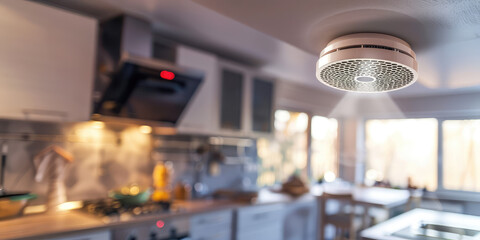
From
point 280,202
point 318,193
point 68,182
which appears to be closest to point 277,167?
point 318,193

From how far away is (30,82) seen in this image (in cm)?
196

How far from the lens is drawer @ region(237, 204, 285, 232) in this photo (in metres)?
2.88

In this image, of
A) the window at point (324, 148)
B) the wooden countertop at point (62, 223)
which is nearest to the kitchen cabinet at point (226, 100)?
the wooden countertop at point (62, 223)

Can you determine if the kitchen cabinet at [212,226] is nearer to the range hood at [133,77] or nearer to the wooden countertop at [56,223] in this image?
the wooden countertop at [56,223]

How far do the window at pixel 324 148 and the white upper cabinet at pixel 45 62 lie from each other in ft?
10.4

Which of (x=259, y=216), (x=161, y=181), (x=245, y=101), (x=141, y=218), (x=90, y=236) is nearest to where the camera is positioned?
(x=90, y=236)

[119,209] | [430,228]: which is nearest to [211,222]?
[119,209]

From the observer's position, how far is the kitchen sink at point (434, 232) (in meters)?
1.46

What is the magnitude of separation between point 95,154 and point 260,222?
149 cm

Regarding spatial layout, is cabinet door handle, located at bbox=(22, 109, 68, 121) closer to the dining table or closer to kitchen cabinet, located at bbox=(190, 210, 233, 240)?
kitchen cabinet, located at bbox=(190, 210, 233, 240)

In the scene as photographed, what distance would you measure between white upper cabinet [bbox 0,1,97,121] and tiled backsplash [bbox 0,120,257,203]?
34cm

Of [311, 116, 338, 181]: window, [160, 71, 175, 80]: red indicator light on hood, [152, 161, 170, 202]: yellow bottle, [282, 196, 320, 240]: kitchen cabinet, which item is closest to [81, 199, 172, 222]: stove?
[152, 161, 170, 202]: yellow bottle

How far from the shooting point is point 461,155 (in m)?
1.64

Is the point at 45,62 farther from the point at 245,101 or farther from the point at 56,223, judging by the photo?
the point at 245,101
